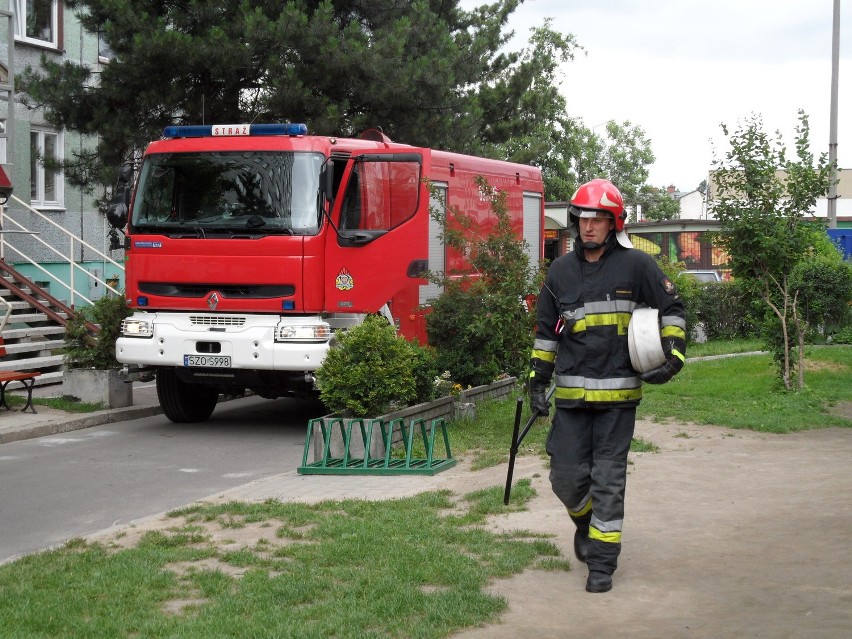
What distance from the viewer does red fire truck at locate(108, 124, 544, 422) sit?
12.2m

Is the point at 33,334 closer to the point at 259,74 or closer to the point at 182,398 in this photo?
the point at 182,398

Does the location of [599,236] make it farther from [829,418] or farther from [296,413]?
[296,413]

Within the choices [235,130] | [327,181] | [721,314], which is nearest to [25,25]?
[235,130]

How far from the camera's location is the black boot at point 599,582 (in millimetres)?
5852

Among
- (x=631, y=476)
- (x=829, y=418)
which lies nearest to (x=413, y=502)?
(x=631, y=476)

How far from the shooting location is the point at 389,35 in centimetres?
1906

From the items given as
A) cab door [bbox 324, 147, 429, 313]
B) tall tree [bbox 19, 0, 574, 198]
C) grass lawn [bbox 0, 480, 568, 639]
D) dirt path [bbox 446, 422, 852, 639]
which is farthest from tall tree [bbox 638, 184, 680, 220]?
grass lawn [bbox 0, 480, 568, 639]

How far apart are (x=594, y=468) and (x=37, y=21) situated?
71.1ft

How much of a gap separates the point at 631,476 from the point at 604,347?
10.2 ft

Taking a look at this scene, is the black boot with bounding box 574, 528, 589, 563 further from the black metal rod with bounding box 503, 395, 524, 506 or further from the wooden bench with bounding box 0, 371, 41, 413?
the wooden bench with bounding box 0, 371, 41, 413

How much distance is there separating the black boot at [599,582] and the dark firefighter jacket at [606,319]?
86 cm

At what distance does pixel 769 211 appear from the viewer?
14.2 meters

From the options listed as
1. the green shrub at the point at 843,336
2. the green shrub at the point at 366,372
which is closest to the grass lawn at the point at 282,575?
the green shrub at the point at 366,372

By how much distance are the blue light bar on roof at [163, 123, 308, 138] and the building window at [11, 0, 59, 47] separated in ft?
39.2
